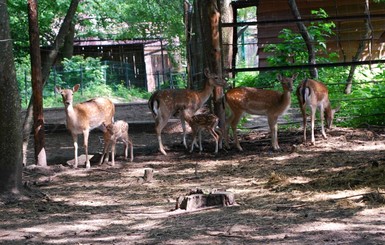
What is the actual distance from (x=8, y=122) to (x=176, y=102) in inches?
184

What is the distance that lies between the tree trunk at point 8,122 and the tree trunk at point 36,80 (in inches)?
85.9

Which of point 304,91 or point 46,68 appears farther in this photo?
point 304,91

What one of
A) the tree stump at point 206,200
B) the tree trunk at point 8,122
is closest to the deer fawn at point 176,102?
the tree trunk at point 8,122

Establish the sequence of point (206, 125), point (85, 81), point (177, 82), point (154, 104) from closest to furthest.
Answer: point (206, 125)
point (154, 104)
point (85, 81)
point (177, 82)

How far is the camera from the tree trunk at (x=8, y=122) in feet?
25.9

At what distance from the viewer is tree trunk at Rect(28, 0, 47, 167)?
1020 cm

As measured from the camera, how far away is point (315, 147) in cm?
1135

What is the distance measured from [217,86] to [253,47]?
28910mm

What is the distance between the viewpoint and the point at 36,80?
33.9 feet

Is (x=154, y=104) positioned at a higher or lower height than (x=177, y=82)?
higher

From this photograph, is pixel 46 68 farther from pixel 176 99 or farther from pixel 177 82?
pixel 177 82

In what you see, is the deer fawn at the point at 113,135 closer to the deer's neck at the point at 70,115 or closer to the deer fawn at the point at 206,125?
the deer's neck at the point at 70,115

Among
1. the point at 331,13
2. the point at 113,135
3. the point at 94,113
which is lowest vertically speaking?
the point at 113,135

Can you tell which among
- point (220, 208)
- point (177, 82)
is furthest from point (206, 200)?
point (177, 82)
